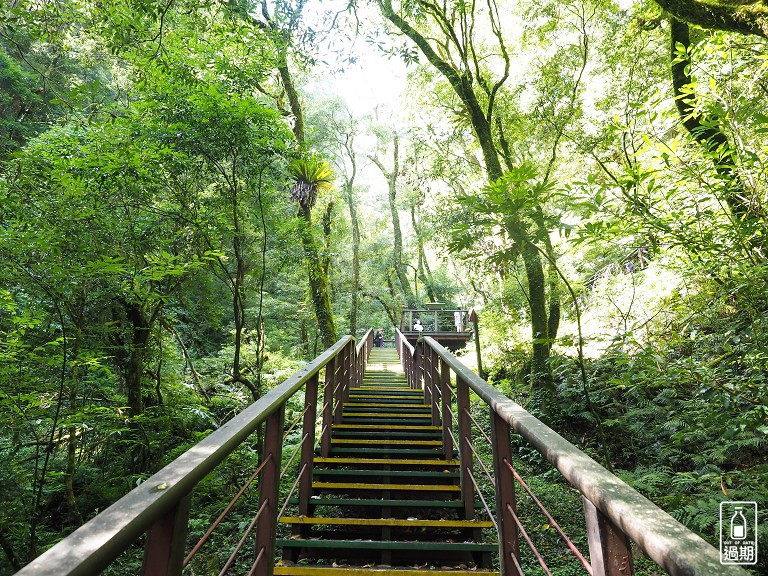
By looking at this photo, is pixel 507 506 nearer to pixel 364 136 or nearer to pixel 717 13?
pixel 717 13

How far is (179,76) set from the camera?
4.66 metres

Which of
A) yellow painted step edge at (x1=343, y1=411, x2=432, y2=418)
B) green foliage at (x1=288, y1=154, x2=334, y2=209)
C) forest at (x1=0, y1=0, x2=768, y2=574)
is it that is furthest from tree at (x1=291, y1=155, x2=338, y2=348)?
yellow painted step edge at (x1=343, y1=411, x2=432, y2=418)

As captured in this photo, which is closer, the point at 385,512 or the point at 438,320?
the point at 385,512

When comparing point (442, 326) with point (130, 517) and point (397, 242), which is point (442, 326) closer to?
point (397, 242)

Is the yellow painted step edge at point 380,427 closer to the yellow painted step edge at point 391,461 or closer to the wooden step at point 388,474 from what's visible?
the yellow painted step edge at point 391,461

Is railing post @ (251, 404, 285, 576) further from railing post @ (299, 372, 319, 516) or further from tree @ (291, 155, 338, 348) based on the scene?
tree @ (291, 155, 338, 348)

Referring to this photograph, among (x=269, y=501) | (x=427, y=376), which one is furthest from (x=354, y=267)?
(x=269, y=501)

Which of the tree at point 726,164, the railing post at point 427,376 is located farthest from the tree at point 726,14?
the railing post at point 427,376

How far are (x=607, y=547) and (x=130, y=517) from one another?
1071 millimetres

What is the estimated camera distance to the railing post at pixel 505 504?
1832 mm

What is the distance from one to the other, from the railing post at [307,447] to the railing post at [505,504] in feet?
4.74

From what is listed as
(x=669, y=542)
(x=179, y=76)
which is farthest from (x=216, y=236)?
(x=669, y=542)

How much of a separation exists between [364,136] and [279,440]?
79.9ft

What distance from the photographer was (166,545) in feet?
3.41
